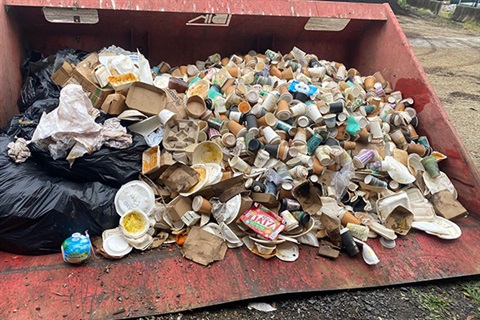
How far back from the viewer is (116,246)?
6.24 feet

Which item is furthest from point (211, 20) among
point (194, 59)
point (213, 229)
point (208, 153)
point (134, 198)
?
point (213, 229)

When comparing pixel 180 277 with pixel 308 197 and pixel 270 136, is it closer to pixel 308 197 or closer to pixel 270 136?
pixel 308 197

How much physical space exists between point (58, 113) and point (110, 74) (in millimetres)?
477

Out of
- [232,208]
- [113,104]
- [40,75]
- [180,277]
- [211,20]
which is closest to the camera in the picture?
[180,277]

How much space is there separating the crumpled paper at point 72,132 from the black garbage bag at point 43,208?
16cm

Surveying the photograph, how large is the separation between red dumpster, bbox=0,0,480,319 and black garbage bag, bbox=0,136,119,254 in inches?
3.9

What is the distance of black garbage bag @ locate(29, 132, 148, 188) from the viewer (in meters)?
1.97

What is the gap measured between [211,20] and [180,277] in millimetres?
2012

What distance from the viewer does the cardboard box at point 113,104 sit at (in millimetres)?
2188

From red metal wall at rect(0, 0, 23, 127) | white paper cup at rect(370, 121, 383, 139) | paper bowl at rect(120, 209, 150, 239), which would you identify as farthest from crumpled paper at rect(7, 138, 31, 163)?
white paper cup at rect(370, 121, 383, 139)

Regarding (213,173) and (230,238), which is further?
(213,173)

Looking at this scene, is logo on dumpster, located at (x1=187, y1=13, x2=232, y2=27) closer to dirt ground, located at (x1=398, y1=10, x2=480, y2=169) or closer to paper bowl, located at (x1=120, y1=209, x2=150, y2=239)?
paper bowl, located at (x1=120, y1=209, x2=150, y2=239)

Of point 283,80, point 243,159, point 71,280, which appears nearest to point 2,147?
point 71,280

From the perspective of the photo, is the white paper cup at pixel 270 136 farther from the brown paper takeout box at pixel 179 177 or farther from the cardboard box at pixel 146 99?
the cardboard box at pixel 146 99
